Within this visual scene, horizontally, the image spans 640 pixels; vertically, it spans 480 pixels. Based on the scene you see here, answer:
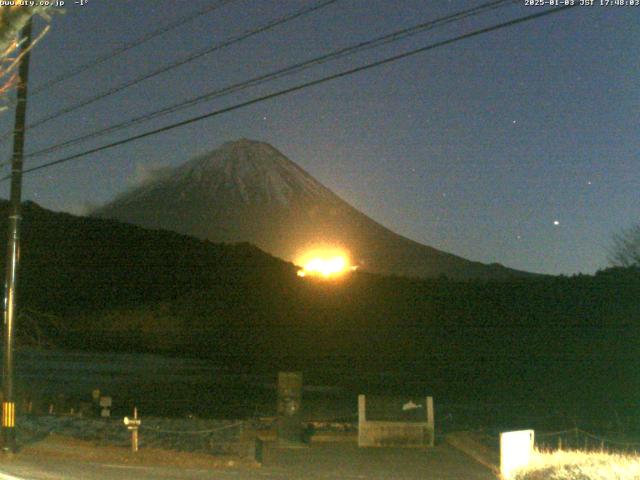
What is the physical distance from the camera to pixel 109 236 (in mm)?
107812

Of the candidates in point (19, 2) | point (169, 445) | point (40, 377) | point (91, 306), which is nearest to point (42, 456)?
point (169, 445)

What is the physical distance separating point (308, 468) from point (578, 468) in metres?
8.00

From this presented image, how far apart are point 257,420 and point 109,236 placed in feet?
265

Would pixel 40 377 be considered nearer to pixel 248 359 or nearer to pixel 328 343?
pixel 248 359

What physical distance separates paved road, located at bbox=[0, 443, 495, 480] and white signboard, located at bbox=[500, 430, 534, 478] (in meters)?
2.46

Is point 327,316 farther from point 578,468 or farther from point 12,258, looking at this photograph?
point 578,468

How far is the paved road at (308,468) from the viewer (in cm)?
1547

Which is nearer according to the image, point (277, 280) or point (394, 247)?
point (277, 280)

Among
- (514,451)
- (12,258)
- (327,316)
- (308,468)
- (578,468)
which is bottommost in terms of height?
(308,468)

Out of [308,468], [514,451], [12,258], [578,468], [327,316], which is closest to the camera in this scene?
[578,468]

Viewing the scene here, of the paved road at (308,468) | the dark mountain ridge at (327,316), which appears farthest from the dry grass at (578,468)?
the dark mountain ridge at (327,316)

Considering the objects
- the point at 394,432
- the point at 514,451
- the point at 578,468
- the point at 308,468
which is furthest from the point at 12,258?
the point at 578,468

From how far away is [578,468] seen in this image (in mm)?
11930

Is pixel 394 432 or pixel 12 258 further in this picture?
pixel 394 432
